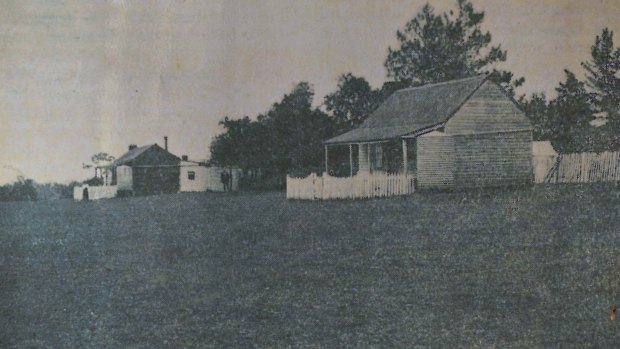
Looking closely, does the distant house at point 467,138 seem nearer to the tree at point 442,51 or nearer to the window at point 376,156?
the window at point 376,156

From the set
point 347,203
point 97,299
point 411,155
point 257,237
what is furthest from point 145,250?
point 411,155

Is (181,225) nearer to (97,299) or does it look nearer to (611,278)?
(97,299)

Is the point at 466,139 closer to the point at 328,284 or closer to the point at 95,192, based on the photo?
the point at 328,284

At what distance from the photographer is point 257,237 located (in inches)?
560

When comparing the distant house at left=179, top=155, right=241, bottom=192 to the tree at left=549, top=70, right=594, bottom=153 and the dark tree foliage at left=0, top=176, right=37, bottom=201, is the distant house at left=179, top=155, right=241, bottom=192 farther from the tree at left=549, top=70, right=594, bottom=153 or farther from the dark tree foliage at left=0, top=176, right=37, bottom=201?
the tree at left=549, top=70, right=594, bottom=153

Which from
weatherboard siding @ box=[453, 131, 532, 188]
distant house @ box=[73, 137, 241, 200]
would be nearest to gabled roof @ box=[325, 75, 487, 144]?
weatherboard siding @ box=[453, 131, 532, 188]

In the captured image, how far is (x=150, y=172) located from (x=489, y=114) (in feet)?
101

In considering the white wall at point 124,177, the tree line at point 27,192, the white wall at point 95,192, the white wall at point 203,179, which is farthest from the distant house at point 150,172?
the white wall at point 95,192

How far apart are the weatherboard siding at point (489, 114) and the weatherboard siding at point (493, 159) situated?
409mm

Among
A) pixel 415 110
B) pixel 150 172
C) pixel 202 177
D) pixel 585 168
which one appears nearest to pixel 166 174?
pixel 150 172

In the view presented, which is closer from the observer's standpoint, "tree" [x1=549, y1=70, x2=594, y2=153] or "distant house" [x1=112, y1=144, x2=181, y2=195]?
"tree" [x1=549, y1=70, x2=594, y2=153]

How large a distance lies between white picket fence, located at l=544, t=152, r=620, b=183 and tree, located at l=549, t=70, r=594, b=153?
2195mm

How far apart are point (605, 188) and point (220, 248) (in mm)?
14443

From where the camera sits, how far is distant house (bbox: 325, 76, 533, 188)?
2902 cm
